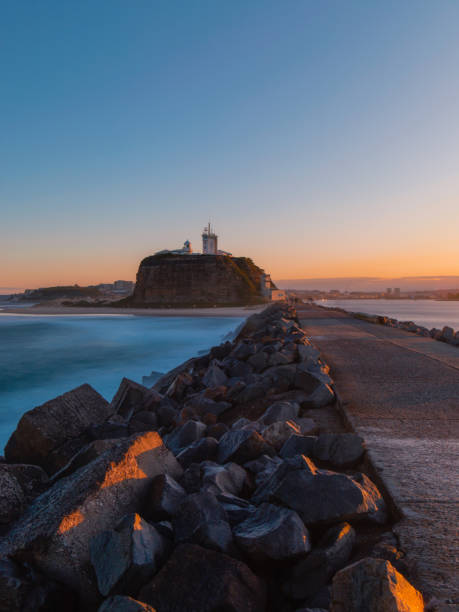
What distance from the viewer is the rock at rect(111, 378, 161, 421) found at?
474cm

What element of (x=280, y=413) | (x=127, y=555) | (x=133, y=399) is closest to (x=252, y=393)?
(x=280, y=413)

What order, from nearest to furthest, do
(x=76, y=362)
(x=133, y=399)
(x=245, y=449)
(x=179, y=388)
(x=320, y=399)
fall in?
(x=245, y=449), (x=320, y=399), (x=133, y=399), (x=179, y=388), (x=76, y=362)

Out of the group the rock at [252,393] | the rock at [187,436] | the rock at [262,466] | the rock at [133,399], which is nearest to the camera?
the rock at [262,466]

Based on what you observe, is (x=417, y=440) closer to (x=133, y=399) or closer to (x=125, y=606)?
(x=125, y=606)

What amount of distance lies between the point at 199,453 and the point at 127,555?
103 cm

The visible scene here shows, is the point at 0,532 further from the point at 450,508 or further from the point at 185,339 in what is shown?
the point at 185,339

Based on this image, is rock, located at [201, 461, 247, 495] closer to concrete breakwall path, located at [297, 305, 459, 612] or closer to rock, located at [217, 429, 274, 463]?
rock, located at [217, 429, 274, 463]

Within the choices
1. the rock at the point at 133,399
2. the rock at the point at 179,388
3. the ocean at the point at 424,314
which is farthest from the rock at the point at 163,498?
the ocean at the point at 424,314

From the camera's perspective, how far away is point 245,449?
7.22 ft

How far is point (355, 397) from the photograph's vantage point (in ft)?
11.5

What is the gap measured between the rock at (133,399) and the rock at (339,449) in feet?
9.61

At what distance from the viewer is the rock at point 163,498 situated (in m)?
1.60

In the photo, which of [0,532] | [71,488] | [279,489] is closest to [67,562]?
[71,488]

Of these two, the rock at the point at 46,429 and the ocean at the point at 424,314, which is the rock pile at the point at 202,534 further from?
the ocean at the point at 424,314
